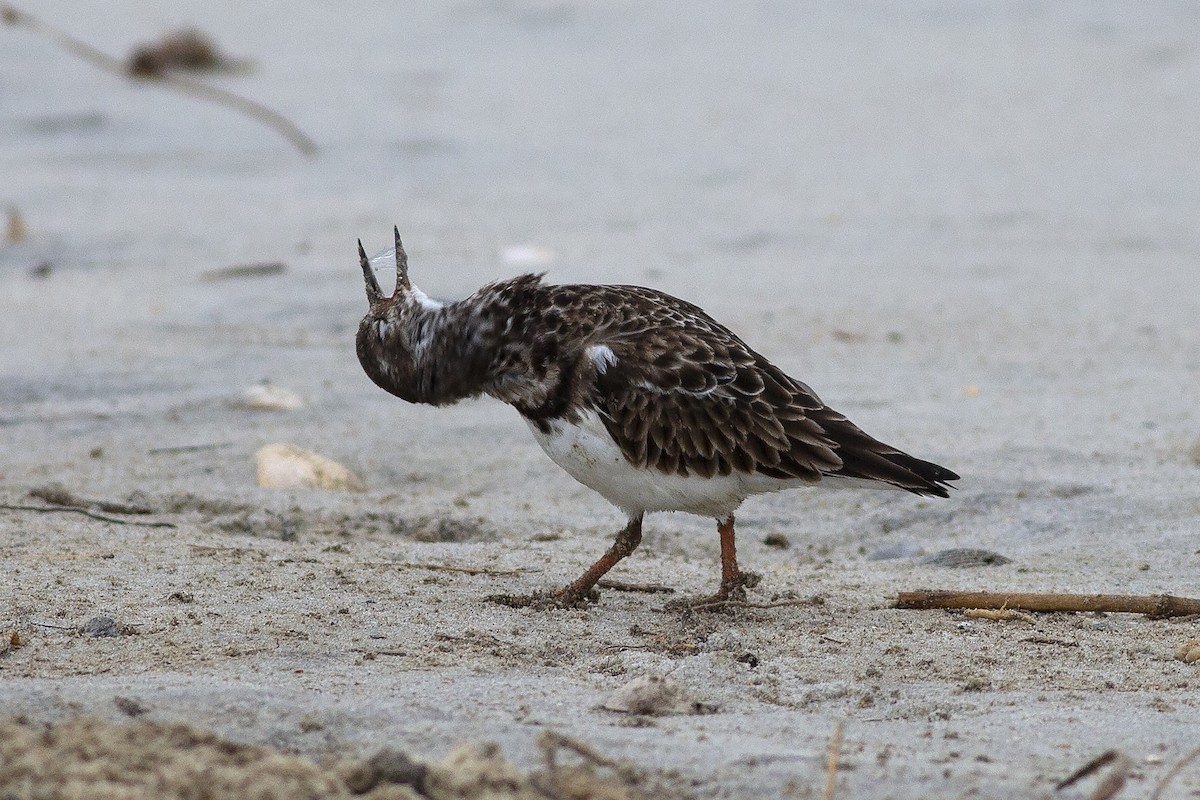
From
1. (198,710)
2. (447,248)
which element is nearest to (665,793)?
(198,710)

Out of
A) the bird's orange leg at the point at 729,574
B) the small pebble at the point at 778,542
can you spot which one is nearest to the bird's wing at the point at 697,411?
the bird's orange leg at the point at 729,574

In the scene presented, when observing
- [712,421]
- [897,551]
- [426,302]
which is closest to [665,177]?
[897,551]

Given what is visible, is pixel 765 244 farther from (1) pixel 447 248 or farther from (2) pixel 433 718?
(2) pixel 433 718

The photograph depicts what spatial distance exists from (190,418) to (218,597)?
2295 millimetres

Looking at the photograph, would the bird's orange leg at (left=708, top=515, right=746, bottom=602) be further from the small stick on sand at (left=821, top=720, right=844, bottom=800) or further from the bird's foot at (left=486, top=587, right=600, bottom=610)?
the small stick on sand at (left=821, top=720, right=844, bottom=800)

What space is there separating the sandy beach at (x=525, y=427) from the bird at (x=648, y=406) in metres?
0.33

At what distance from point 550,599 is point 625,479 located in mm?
372

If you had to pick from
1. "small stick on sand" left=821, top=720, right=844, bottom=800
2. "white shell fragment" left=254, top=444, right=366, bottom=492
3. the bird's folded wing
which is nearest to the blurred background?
"white shell fragment" left=254, top=444, right=366, bottom=492

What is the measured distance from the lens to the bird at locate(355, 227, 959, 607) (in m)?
4.06

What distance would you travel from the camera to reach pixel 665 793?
8.93ft

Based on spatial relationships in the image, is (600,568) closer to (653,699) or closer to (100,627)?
(653,699)

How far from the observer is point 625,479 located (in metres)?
4.10

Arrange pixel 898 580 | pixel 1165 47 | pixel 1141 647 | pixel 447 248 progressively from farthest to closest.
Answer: pixel 1165 47 < pixel 447 248 < pixel 898 580 < pixel 1141 647

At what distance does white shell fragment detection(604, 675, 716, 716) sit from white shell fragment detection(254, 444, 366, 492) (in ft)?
7.54
